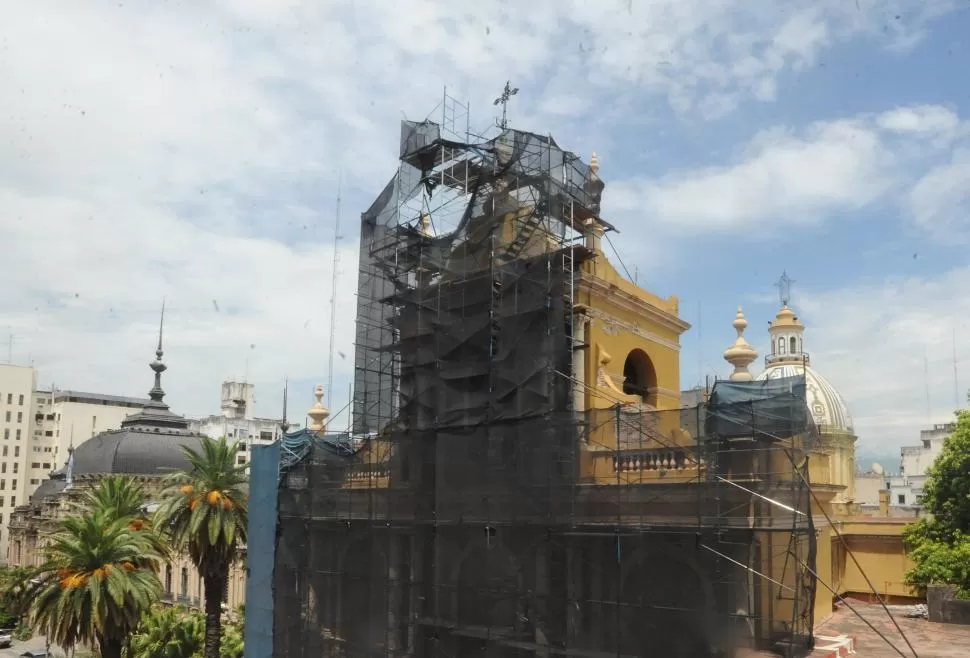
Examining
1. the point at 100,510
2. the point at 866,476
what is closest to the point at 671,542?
the point at 100,510

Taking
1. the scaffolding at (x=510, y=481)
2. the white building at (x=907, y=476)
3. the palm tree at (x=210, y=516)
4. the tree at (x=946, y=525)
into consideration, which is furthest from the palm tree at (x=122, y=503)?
the white building at (x=907, y=476)

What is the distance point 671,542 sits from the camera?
58.5 feet

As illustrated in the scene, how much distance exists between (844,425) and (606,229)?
23816mm

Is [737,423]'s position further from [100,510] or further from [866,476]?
[866,476]

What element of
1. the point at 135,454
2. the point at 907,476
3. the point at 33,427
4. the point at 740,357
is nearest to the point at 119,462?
the point at 135,454

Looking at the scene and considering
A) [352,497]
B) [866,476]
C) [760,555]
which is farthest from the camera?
[866,476]

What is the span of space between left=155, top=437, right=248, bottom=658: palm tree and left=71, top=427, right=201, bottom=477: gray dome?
1388 inches

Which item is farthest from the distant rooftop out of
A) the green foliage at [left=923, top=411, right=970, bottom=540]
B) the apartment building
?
the green foliage at [left=923, top=411, right=970, bottom=540]

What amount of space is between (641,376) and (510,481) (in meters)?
7.41

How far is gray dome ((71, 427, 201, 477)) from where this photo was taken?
210 feet

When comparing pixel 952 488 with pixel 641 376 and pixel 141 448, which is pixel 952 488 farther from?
pixel 141 448

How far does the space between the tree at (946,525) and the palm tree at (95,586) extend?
2283cm

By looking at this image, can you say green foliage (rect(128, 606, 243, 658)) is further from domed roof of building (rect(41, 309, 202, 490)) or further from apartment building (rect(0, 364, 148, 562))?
apartment building (rect(0, 364, 148, 562))

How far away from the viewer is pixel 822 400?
42.7 metres
